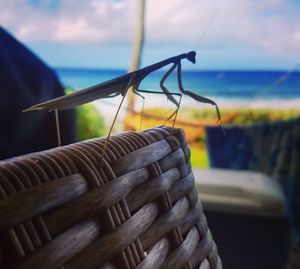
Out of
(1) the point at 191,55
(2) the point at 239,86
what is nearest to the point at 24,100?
(1) the point at 191,55

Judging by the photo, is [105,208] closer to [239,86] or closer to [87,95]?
[87,95]

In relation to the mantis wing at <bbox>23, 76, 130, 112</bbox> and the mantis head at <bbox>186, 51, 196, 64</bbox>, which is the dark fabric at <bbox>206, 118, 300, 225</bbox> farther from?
the mantis wing at <bbox>23, 76, 130, 112</bbox>

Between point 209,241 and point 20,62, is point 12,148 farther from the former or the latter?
point 209,241

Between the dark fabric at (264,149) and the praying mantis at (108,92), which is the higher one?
the praying mantis at (108,92)

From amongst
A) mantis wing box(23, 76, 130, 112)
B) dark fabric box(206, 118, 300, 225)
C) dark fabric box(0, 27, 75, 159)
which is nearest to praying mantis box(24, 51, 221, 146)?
mantis wing box(23, 76, 130, 112)

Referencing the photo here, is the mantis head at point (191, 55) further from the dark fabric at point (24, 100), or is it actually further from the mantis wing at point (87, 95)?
the dark fabric at point (24, 100)

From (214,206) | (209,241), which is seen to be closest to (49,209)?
(209,241)

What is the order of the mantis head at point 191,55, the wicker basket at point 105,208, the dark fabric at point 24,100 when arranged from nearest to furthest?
the wicker basket at point 105,208 → the mantis head at point 191,55 → the dark fabric at point 24,100

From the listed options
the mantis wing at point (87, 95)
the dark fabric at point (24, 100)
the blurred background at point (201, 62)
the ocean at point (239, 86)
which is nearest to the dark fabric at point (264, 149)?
the blurred background at point (201, 62)
